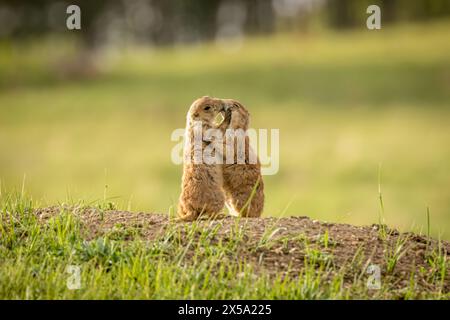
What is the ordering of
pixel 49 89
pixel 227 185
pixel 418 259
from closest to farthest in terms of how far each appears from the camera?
1. pixel 418 259
2. pixel 227 185
3. pixel 49 89

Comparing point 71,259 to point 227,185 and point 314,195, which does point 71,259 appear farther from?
point 314,195

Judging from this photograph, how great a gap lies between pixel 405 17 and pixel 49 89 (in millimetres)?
27668

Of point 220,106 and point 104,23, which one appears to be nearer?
point 220,106

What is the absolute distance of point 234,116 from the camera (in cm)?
850

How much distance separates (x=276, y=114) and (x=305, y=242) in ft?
71.8

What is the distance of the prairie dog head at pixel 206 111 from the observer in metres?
8.33

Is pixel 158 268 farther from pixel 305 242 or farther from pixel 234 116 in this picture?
pixel 234 116

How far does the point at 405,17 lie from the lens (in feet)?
169

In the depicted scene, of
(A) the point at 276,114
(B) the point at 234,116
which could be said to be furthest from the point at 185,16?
(B) the point at 234,116

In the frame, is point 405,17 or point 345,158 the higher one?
point 405,17

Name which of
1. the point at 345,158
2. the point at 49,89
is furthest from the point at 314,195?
the point at 49,89

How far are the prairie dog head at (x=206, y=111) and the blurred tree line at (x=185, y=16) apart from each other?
42.4 meters

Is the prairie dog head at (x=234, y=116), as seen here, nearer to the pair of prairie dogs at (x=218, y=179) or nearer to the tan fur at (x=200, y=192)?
the pair of prairie dogs at (x=218, y=179)
